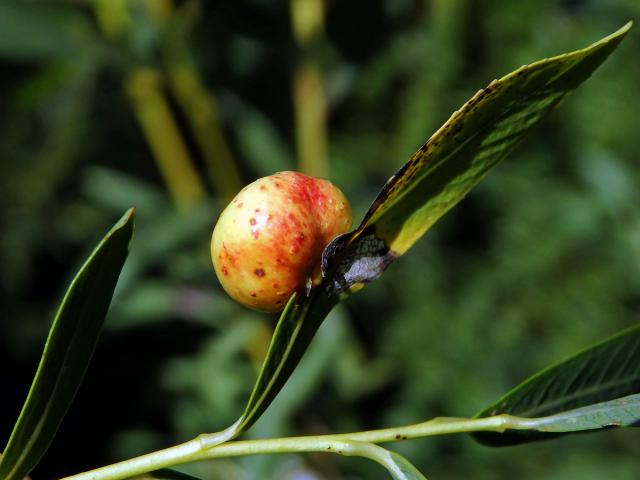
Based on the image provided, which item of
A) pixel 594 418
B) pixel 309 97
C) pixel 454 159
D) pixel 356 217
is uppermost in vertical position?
pixel 309 97

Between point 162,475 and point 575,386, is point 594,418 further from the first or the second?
point 162,475

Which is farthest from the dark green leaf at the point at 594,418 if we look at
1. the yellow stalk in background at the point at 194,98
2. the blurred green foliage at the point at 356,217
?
the yellow stalk in background at the point at 194,98

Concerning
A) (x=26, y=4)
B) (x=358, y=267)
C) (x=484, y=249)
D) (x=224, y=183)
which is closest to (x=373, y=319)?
(x=484, y=249)

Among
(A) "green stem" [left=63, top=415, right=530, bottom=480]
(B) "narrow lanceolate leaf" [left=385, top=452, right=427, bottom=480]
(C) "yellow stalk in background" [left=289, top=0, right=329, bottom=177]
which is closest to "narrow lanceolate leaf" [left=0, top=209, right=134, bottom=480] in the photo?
(A) "green stem" [left=63, top=415, right=530, bottom=480]

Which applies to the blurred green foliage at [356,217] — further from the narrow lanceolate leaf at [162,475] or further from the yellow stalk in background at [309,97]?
the narrow lanceolate leaf at [162,475]

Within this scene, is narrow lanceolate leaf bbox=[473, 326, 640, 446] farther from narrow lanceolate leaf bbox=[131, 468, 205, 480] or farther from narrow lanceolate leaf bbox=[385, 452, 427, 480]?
narrow lanceolate leaf bbox=[131, 468, 205, 480]

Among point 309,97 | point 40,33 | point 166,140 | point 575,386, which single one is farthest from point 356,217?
point 575,386
